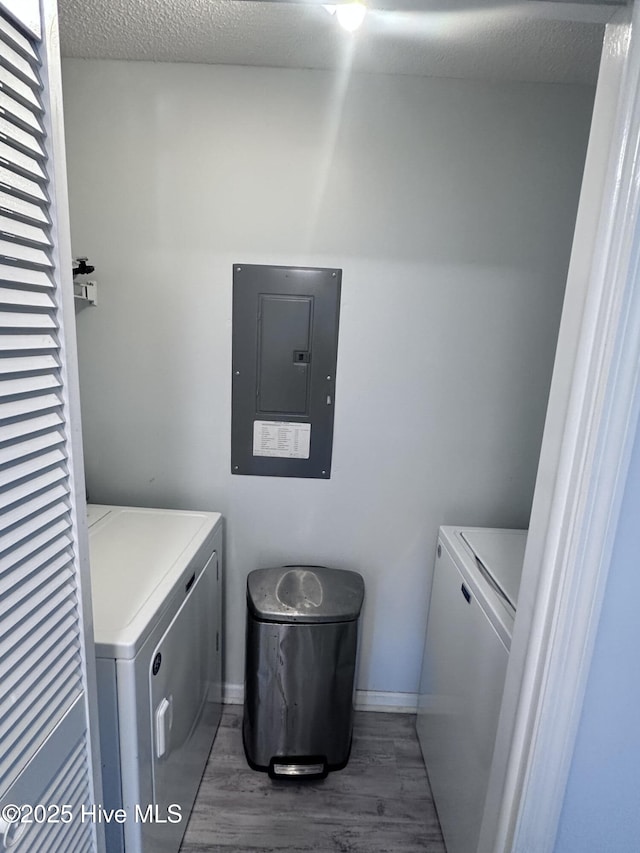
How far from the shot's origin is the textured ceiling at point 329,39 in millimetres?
1219

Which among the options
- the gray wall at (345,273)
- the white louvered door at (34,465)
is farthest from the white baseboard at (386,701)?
the white louvered door at (34,465)

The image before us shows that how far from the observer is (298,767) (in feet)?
5.02

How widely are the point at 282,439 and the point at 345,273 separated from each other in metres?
0.67

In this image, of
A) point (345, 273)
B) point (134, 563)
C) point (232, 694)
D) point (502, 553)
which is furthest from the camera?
point (232, 694)

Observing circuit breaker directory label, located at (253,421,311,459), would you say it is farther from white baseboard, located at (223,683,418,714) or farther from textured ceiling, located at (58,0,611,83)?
textured ceiling, located at (58,0,611,83)

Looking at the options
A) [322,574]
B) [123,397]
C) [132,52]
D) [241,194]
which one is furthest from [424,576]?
[132,52]

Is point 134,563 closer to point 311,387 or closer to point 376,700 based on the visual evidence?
point 311,387

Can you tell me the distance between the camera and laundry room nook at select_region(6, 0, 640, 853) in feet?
4.06

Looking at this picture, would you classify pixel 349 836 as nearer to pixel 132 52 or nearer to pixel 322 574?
pixel 322 574

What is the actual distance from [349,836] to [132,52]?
2.68 metres

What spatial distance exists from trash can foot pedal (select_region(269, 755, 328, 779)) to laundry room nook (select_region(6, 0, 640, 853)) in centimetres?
1

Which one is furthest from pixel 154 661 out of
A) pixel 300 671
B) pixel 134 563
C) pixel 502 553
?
pixel 502 553

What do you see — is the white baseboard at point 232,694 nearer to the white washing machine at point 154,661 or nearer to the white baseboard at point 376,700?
the white baseboard at point 376,700

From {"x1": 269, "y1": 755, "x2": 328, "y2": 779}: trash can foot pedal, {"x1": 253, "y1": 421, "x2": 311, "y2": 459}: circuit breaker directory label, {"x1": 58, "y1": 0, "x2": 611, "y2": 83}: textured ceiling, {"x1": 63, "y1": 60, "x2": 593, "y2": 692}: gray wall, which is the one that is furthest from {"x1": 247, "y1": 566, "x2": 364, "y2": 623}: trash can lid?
{"x1": 58, "y1": 0, "x2": 611, "y2": 83}: textured ceiling
